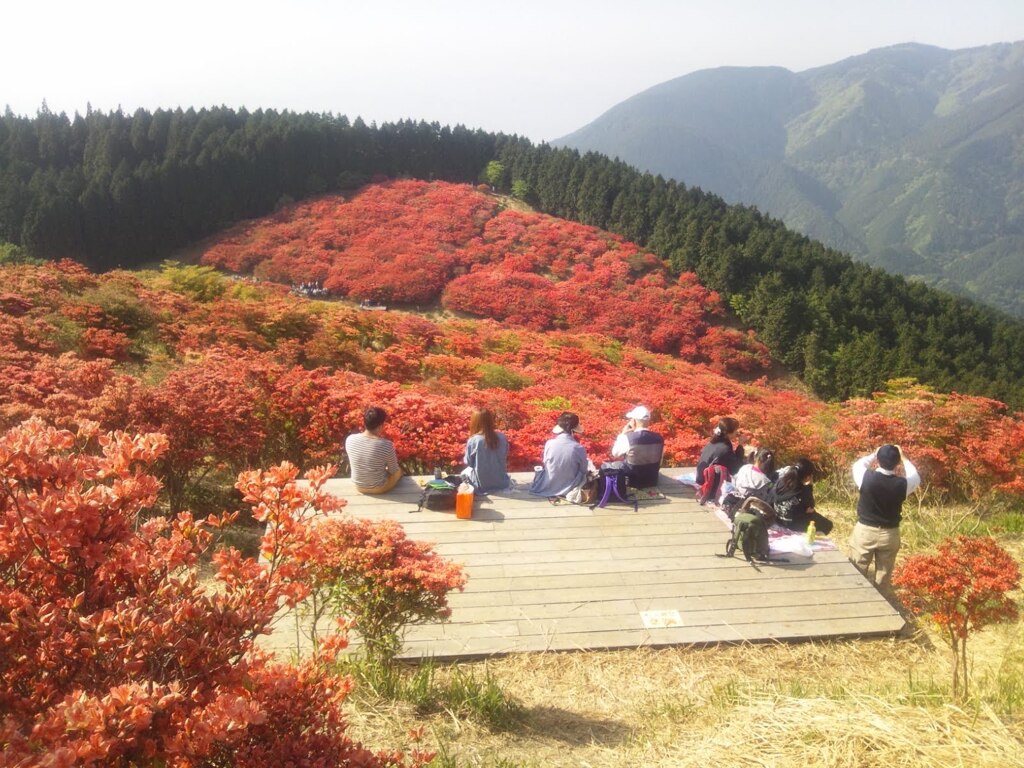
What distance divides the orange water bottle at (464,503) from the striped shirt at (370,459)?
719 millimetres

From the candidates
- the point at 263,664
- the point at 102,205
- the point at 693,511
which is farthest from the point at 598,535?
the point at 102,205

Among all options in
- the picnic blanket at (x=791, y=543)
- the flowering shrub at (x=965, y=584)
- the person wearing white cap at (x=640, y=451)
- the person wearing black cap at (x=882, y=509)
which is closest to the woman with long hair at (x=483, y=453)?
the person wearing white cap at (x=640, y=451)

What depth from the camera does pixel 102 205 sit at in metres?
34.2

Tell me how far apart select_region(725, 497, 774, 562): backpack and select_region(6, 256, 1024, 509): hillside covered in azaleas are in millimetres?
3120

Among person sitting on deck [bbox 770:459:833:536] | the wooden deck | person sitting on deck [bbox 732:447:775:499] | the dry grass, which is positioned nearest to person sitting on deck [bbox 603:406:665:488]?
the wooden deck

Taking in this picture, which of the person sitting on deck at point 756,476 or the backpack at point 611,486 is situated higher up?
the person sitting on deck at point 756,476

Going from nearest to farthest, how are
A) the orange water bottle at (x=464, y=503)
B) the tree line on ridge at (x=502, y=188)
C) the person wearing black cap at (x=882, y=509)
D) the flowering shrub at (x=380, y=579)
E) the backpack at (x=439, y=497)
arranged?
the flowering shrub at (x=380, y=579)
the person wearing black cap at (x=882, y=509)
the orange water bottle at (x=464, y=503)
the backpack at (x=439, y=497)
the tree line on ridge at (x=502, y=188)

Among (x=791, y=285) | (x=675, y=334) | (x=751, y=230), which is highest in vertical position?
(x=751, y=230)

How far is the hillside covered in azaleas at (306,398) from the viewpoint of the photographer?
6.40m

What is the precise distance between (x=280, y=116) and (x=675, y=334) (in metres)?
32.6

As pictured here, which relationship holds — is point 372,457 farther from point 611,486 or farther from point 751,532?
point 751,532

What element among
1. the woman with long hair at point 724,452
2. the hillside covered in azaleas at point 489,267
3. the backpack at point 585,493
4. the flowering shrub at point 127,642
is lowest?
the hillside covered in azaleas at point 489,267

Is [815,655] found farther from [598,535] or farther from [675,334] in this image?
[675,334]

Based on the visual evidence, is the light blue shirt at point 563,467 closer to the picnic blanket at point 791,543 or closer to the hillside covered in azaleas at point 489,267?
the picnic blanket at point 791,543
